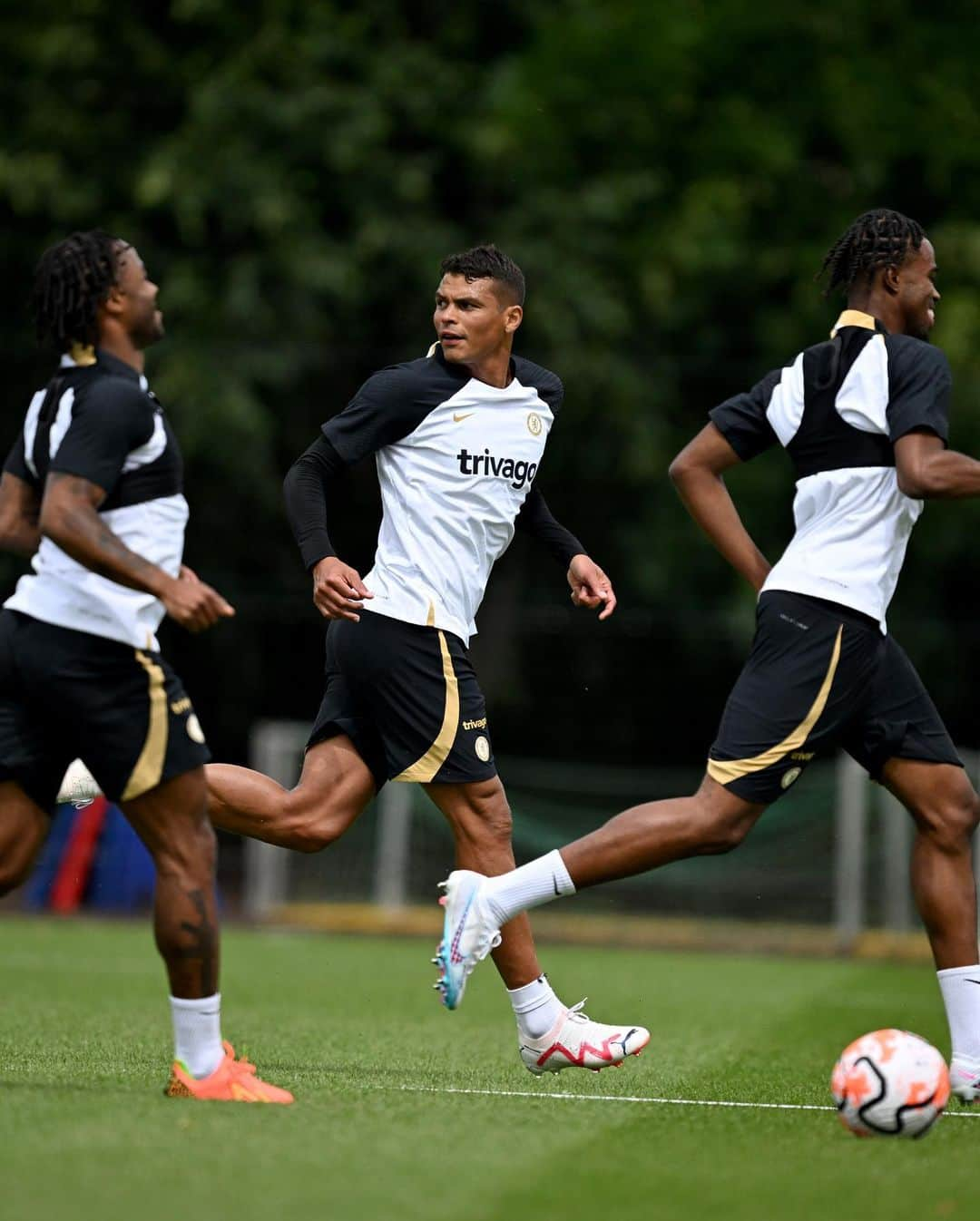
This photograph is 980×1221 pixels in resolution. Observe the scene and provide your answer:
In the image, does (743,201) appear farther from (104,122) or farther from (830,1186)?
(830,1186)

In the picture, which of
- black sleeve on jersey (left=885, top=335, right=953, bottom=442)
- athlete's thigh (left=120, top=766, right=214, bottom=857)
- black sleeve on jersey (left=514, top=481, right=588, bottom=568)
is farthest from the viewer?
black sleeve on jersey (left=514, top=481, right=588, bottom=568)

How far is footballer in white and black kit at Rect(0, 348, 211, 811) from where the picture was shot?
5.11 metres

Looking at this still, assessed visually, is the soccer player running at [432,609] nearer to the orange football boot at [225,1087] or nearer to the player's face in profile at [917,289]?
the orange football boot at [225,1087]

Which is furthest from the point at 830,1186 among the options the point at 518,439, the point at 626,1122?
the point at 518,439

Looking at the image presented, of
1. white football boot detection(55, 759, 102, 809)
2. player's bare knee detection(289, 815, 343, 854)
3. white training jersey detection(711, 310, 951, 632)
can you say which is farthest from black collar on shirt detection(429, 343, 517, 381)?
white football boot detection(55, 759, 102, 809)

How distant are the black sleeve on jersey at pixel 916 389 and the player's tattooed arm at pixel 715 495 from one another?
2.20 ft

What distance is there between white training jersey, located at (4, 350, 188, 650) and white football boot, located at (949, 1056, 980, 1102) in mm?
2881

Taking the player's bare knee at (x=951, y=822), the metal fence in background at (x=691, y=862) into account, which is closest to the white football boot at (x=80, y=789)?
the player's bare knee at (x=951, y=822)

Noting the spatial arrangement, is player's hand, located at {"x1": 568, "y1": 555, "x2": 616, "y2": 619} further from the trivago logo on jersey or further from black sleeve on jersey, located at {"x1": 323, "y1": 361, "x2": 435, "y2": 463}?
black sleeve on jersey, located at {"x1": 323, "y1": 361, "x2": 435, "y2": 463}

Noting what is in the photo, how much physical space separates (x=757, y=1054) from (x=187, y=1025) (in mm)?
3220

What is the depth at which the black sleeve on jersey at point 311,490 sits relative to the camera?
6504 millimetres

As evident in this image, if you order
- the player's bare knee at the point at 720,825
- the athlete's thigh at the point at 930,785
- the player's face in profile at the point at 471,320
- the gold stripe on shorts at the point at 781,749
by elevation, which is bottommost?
the player's bare knee at the point at 720,825

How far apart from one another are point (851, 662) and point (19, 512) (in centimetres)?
251

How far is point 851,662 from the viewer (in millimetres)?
5926
